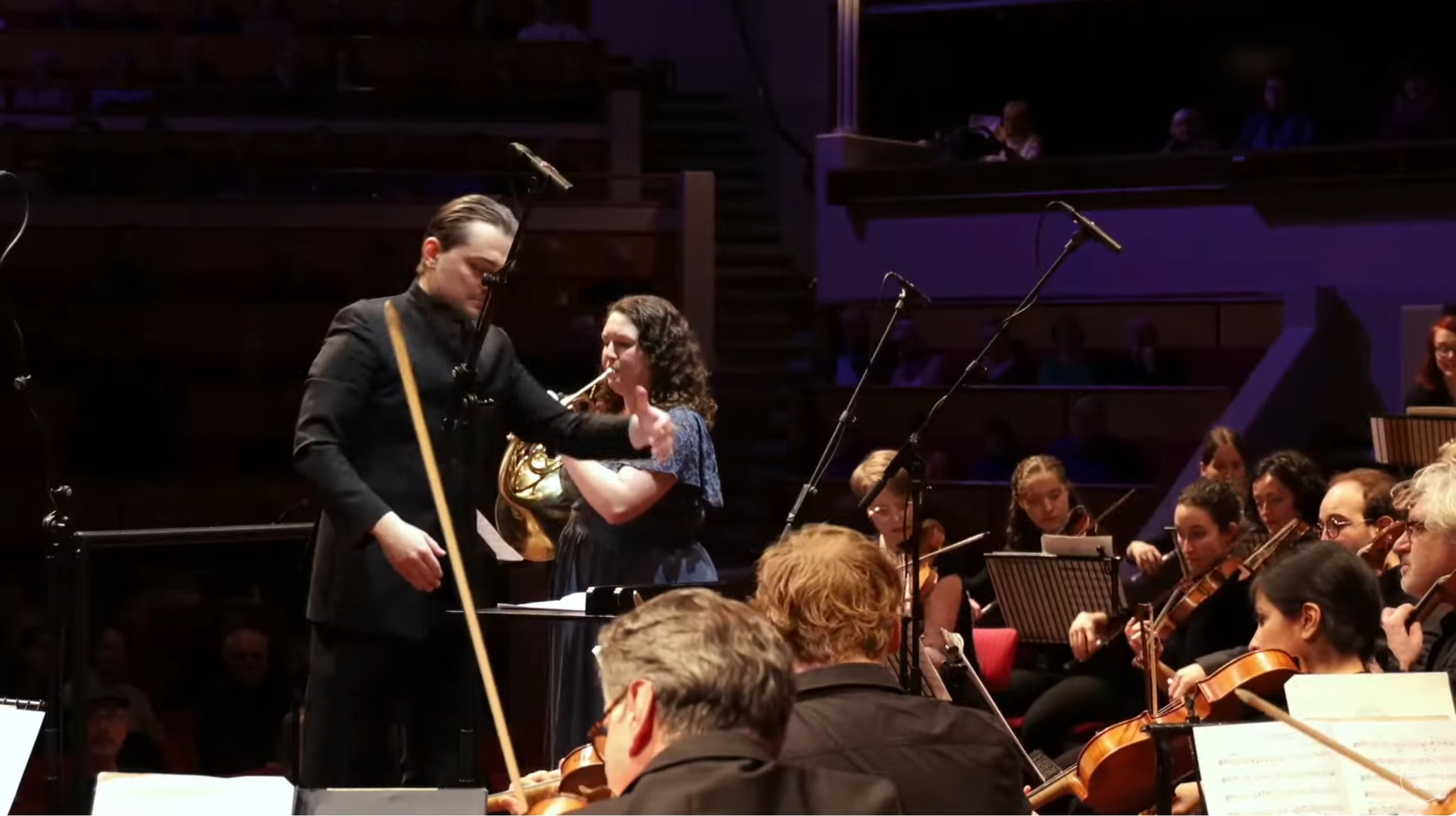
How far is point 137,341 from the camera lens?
8.25 meters

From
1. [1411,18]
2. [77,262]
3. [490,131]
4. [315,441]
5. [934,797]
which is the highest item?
[1411,18]

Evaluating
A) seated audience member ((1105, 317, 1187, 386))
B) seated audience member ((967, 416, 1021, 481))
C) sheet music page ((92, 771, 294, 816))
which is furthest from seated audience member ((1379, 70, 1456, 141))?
sheet music page ((92, 771, 294, 816))

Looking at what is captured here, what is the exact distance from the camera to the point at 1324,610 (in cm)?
310

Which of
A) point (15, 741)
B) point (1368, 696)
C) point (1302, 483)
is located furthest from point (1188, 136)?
point (15, 741)

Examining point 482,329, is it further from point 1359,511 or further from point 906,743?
point 1359,511

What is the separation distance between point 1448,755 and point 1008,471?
5.91m

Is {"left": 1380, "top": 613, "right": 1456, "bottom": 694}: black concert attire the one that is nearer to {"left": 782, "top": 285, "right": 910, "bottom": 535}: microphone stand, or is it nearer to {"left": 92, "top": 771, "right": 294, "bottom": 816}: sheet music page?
{"left": 782, "top": 285, "right": 910, "bottom": 535}: microphone stand

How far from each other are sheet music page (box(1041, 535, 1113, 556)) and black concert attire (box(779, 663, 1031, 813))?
2383 mm

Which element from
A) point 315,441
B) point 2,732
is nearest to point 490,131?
point 315,441

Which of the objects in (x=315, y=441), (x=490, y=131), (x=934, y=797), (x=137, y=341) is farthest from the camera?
(x=490, y=131)

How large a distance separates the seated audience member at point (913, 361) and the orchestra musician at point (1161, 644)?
394 centimetres

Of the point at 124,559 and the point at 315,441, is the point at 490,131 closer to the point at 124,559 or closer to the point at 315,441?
the point at 124,559

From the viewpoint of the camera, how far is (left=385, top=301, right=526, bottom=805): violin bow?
7.30ft

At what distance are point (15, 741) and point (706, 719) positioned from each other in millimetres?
1102
